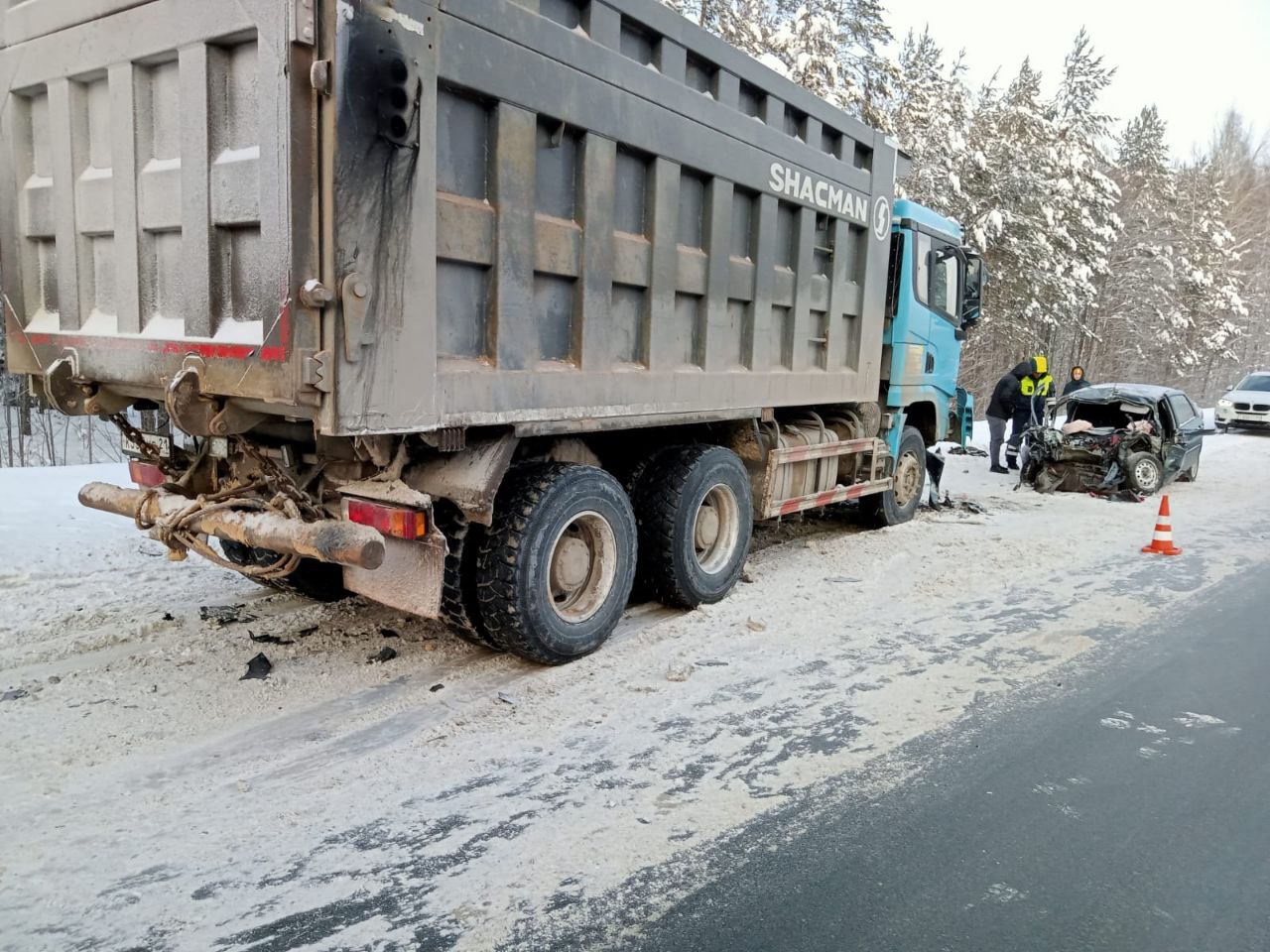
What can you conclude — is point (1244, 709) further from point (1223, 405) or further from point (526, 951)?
point (1223, 405)

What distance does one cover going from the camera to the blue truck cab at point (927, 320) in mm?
→ 8109

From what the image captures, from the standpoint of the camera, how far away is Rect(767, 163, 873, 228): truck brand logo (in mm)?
6062

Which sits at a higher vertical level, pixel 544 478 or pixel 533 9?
pixel 533 9

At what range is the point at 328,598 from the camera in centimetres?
560

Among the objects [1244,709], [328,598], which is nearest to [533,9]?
[328,598]

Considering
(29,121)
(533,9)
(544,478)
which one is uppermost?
(533,9)

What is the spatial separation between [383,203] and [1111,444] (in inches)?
427

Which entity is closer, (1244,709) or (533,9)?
(533,9)

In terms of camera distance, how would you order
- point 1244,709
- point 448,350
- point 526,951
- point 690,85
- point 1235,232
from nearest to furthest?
point 526,951
point 448,350
point 1244,709
point 690,85
point 1235,232

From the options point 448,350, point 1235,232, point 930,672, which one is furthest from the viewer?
point 1235,232

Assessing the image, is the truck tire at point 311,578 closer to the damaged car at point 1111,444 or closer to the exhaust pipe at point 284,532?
the exhaust pipe at point 284,532

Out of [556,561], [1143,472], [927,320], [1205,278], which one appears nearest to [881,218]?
[927,320]

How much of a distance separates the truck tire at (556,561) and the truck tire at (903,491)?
14.3 feet

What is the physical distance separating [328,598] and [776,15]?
768 inches
